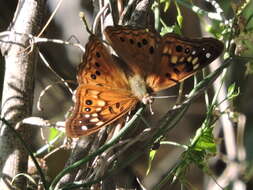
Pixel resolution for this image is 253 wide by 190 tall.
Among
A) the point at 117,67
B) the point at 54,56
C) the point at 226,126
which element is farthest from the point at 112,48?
the point at 54,56

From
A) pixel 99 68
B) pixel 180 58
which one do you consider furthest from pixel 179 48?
pixel 99 68

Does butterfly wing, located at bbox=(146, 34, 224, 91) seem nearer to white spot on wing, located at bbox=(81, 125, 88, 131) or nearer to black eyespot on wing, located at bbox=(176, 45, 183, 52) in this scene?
black eyespot on wing, located at bbox=(176, 45, 183, 52)

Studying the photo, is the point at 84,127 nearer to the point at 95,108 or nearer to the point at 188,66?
the point at 95,108

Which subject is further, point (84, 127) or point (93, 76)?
point (93, 76)

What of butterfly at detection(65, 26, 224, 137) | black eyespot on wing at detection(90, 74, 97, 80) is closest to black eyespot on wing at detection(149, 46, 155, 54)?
butterfly at detection(65, 26, 224, 137)

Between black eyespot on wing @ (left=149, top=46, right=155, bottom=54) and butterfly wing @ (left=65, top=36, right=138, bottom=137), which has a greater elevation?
black eyespot on wing @ (left=149, top=46, right=155, bottom=54)

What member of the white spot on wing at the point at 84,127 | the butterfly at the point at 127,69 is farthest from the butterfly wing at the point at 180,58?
the white spot on wing at the point at 84,127

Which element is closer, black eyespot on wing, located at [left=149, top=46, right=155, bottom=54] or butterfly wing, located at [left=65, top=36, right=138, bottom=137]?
butterfly wing, located at [left=65, top=36, right=138, bottom=137]

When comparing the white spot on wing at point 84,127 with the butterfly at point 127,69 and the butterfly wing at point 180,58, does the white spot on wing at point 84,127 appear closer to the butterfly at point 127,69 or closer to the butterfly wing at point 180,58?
the butterfly at point 127,69
